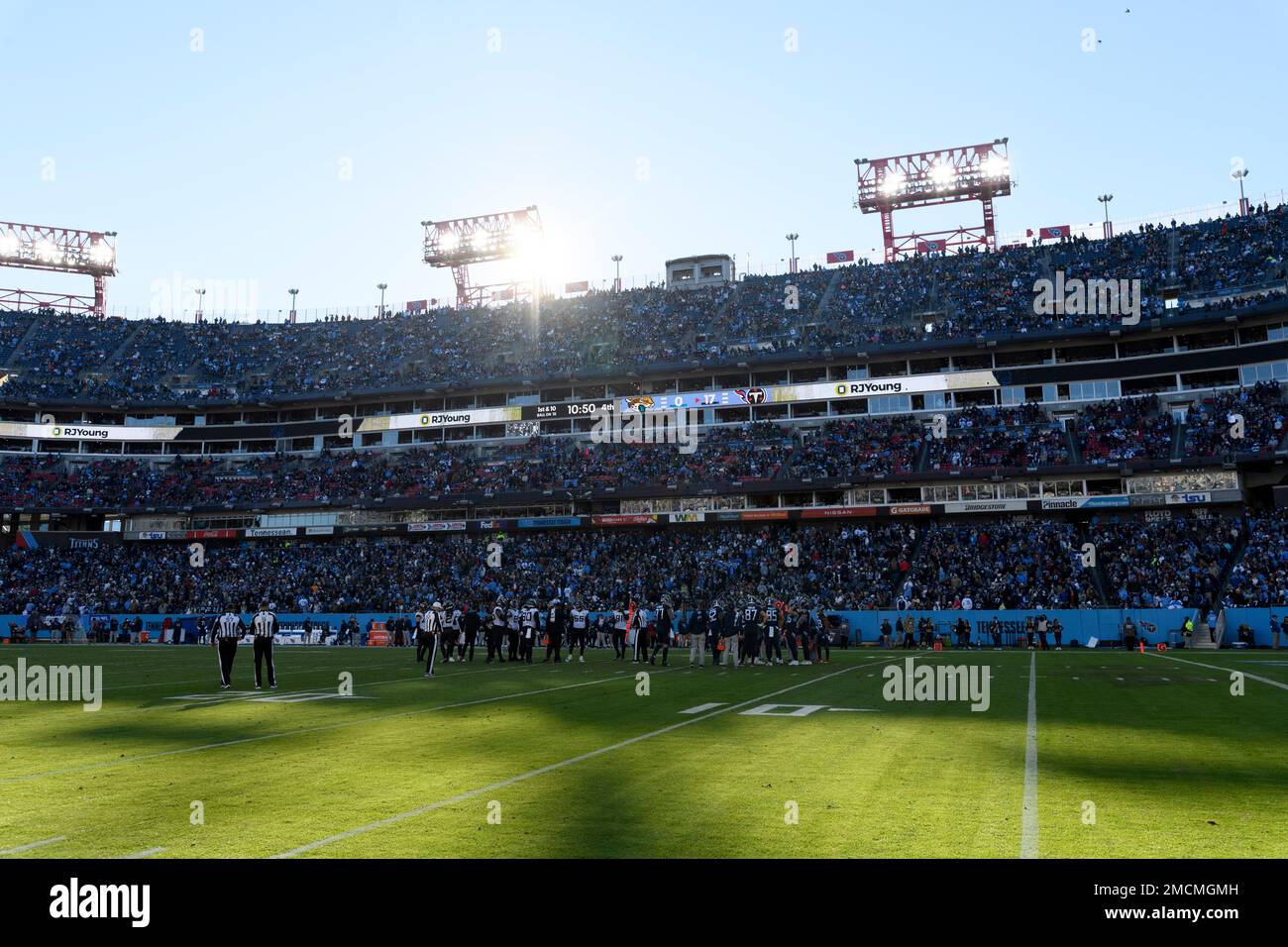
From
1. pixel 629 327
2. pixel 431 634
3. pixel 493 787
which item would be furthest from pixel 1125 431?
pixel 493 787

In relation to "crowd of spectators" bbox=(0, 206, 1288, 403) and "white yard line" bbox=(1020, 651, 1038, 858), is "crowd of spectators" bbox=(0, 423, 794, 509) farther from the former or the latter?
"white yard line" bbox=(1020, 651, 1038, 858)

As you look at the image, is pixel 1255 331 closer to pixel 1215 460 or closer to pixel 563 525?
pixel 1215 460

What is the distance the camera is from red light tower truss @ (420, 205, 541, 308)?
80.6 meters

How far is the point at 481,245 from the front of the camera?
81.3 metres

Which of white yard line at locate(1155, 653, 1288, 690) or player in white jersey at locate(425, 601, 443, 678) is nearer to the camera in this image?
white yard line at locate(1155, 653, 1288, 690)

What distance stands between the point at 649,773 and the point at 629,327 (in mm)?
62997

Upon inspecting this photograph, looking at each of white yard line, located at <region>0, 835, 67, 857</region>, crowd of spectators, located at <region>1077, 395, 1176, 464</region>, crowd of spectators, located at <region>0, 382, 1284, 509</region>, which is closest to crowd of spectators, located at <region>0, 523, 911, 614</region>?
crowd of spectators, located at <region>0, 382, 1284, 509</region>

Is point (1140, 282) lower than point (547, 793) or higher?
higher

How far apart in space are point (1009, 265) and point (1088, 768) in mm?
60773

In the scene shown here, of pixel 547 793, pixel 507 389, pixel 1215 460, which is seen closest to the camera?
pixel 547 793

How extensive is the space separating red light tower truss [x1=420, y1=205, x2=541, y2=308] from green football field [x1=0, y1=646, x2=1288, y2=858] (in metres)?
64.9

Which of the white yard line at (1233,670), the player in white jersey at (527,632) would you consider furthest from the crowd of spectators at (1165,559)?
the player in white jersey at (527,632)

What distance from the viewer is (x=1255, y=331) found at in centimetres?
5412
